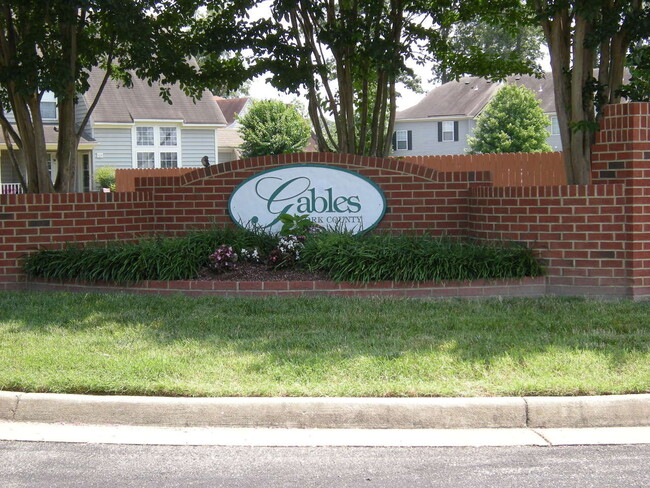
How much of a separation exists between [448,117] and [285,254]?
118ft

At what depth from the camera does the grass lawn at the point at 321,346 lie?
18.0 feet

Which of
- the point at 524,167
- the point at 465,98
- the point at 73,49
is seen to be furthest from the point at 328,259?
the point at 465,98

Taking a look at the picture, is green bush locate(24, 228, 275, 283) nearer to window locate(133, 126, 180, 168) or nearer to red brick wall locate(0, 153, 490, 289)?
red brick wall locate(0, 153, 490, 289)

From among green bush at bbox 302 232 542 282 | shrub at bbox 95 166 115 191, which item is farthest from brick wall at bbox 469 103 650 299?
shrub at bbox 95 166 115 191

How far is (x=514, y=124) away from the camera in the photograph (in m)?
36.4

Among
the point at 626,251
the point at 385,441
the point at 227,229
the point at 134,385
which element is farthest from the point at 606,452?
the point at 227,229

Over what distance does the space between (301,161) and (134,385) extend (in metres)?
5.79

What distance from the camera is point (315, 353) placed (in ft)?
20.5

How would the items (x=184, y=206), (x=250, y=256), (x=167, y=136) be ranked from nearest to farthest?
(x=250, y=256) < (x=184, y=206) < (x=167, y=136)

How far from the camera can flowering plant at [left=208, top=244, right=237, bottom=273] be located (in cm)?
926

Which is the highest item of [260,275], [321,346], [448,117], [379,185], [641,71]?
[448,117]

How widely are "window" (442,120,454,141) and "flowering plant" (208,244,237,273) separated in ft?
120

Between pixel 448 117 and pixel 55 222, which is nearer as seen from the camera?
pixel 55 222

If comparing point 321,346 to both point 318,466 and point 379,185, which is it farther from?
point 379,185
